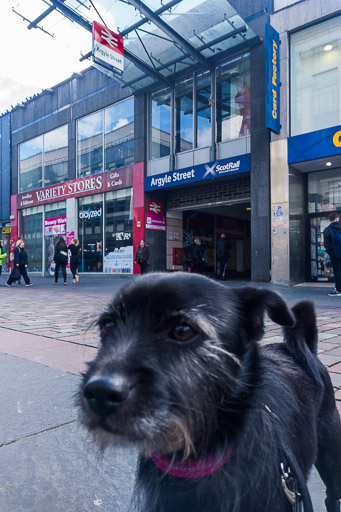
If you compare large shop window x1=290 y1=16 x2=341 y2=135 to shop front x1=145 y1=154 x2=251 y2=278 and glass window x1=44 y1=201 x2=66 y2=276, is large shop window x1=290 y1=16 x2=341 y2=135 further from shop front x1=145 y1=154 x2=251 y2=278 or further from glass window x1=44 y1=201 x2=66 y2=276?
glass window x1=44 y1=201 x2=66 y2=276

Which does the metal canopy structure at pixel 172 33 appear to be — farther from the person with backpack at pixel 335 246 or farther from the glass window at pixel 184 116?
the person with backpack at pixel 335 246

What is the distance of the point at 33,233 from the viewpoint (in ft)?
78.8

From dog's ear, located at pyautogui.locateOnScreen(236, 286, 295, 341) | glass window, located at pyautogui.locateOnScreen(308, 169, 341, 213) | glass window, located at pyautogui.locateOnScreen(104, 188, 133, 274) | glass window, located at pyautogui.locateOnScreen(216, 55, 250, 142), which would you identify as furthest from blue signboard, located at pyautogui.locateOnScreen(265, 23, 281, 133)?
dog's ear, located at pyautogui.locateOnScreen(236, 286, 295, 341)

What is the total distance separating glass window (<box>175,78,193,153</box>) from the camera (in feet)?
52.1

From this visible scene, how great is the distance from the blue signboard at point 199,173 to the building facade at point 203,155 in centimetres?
4

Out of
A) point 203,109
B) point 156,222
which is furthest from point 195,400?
point 156,222

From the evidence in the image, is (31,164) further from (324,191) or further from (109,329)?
(109,329)

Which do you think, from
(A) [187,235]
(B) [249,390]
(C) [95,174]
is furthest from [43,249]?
(B) [249,390]

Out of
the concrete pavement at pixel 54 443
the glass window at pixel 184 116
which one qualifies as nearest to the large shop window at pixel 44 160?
the glass window at pixel 184 116

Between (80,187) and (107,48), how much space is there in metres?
8.63

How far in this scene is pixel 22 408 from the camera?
7.50ft

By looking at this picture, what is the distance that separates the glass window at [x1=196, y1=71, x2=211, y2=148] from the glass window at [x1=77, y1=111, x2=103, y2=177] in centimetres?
613

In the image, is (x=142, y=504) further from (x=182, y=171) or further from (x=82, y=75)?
(x=82, y=75)

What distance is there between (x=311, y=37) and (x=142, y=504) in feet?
47.5
